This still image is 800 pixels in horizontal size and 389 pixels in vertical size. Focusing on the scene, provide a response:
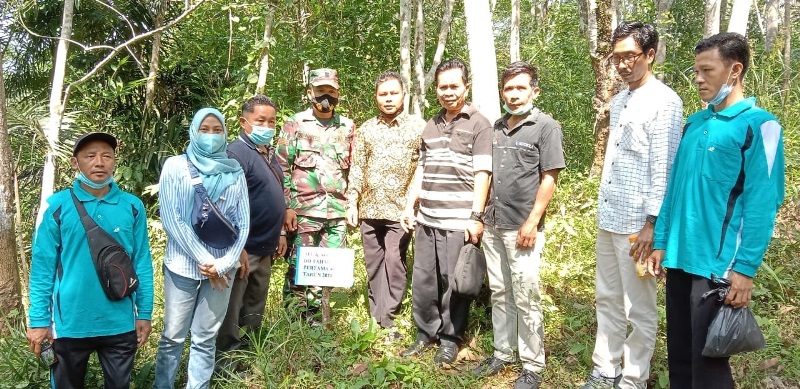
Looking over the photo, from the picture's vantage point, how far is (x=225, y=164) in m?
2.95

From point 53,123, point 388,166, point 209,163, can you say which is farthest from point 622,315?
point 53,123

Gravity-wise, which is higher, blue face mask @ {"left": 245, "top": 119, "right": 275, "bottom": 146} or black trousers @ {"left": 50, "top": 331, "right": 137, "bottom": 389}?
blue face mask @ {"left": 245, "top": 119, "right": 275, "bottom": 146}

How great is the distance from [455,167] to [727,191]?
161 centimetres

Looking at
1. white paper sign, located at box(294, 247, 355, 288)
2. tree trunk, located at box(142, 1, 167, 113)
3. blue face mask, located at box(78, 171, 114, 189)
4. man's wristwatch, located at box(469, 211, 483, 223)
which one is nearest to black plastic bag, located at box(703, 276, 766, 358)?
man's wristwatch, located at box(469, 211, 483, 223)

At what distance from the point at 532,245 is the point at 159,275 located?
13.5 feet

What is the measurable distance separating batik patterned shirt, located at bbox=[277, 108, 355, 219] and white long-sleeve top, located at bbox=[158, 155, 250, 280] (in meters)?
0.96

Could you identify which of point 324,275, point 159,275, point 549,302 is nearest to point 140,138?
point 159,275

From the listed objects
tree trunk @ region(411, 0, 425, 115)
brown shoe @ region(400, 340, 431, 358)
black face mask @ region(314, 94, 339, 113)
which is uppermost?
tree trunk @ region(411, 0, 425, 115)

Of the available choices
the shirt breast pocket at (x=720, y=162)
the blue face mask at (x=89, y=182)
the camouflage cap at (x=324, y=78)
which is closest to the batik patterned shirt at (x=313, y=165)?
the camouflage cap at (x=324, y=78)

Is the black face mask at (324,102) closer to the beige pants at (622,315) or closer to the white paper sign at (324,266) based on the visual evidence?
the white paper sign at (324,266)

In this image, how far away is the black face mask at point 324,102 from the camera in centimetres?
390

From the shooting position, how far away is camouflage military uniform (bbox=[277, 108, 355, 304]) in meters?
3.91

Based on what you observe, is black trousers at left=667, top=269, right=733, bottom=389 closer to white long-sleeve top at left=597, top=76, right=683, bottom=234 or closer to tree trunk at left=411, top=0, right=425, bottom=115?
white long-sleeve top at left=597, top=76, right=683, bottom=234

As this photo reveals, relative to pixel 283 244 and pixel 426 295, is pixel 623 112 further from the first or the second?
pixel 283 244
